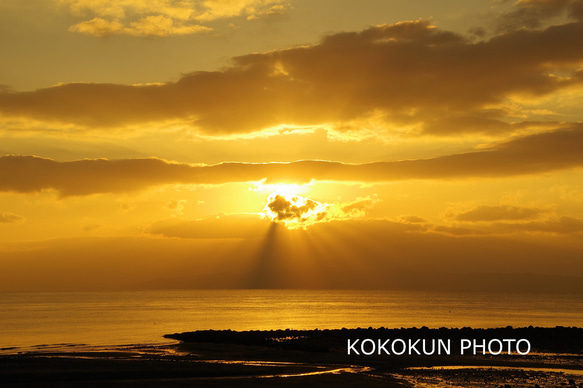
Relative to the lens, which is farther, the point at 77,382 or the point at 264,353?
the point at 264,353

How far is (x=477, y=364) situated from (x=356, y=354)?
1240 centimetres

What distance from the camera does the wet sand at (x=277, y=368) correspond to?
39.0 meters

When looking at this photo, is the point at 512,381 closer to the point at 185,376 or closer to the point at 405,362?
the point at 405,362

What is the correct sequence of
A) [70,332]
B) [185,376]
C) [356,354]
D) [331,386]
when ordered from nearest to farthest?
[331,386] < [185,376] < [356,354] < [70,332]

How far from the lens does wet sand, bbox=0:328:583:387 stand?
3903cm

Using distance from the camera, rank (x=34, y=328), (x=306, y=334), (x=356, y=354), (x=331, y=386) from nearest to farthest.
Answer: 1. (x=331, y=386)
2. (x=356, y=354)
3. (x=306, y=334)
4. (x=34, y=328)

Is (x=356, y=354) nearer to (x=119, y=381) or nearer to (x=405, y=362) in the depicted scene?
(x=405, y=362)

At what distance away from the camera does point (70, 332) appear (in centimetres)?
9056

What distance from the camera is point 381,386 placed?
37.8 meters

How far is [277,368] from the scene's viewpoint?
151 ft

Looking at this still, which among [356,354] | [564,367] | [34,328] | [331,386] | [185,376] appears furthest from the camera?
[34,328]

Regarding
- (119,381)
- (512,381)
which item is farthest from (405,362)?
(119,381)

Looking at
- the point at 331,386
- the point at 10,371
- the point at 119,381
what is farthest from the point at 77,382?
the point at 331,386

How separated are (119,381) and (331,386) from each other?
14.7 meters
